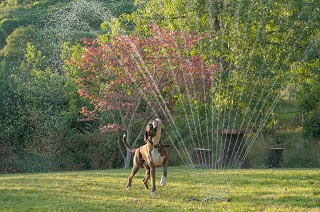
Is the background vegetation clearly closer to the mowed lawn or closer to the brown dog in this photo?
the mowed lawn

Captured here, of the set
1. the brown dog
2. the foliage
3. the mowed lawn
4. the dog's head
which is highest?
the foliage

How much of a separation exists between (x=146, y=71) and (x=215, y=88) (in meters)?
3.49

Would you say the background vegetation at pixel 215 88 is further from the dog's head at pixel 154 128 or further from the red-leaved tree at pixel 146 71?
the dog's head at pixel 154 128

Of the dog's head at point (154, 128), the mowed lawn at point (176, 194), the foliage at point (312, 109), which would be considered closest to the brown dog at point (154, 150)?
the dog's head at point (154, 128)

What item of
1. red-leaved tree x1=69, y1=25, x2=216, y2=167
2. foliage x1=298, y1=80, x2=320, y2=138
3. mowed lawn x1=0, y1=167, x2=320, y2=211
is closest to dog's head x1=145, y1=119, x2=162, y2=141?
mowed lawn x1=0, y1=167, x2=320, y2=211

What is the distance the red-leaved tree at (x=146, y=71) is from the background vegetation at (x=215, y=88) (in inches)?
23.0

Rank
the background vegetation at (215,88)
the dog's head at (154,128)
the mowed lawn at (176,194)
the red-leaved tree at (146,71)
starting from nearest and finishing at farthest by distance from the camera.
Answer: the mowed lawn at (176,194), the dog's head at (154,128), the background vegetation at (215,88), the red-leaved tree at (146,71)

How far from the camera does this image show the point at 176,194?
9344mm

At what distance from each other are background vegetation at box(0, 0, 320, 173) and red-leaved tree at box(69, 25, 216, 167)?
0.58 metres

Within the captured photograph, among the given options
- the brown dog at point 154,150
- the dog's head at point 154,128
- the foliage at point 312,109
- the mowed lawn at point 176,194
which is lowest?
the mowed lawn at point 176,194

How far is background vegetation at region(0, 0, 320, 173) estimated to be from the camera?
14508mm

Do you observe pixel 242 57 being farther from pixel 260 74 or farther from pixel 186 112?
pixel 186 112

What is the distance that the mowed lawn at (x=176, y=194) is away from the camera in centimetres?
813

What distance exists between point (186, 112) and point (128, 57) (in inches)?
100
